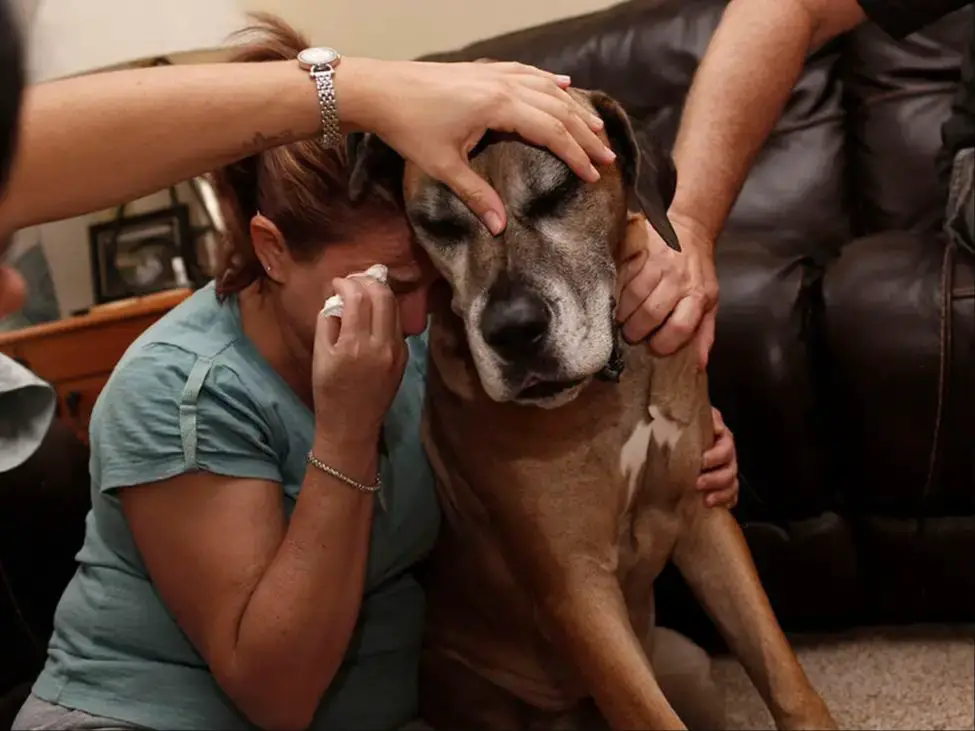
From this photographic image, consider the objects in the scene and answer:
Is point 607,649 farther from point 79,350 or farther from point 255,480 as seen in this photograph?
point 79,350

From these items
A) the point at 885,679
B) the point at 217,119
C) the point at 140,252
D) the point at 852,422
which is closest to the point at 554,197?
the point at 217,119

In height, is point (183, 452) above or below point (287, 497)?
→ above

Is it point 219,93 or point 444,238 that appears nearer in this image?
point 219,93

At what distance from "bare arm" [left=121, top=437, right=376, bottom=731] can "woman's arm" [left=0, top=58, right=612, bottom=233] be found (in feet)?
1.00

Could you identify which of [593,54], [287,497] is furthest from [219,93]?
[593,54]

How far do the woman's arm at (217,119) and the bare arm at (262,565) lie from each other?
31cm

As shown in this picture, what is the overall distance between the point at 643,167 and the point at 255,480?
0.53 m

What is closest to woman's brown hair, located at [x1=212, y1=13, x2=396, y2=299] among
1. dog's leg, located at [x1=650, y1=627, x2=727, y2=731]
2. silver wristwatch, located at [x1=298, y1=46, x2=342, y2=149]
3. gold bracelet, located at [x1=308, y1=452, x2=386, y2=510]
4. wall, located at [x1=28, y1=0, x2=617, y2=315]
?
→ silver wristwatch, located at [x1=298, y1=46, x2=342, y2=149]

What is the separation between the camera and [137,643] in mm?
1224

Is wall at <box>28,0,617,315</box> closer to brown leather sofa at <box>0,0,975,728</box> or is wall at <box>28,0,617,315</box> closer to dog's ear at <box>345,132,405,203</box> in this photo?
brown leather sofa at <box>0,0,975,728</box>

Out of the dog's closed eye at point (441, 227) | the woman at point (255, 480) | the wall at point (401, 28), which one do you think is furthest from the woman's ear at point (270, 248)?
the wall at point (401, 28)

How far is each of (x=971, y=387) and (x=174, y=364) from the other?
105 centimetres

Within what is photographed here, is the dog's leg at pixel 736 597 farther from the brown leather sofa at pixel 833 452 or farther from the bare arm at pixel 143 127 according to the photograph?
the bare arm at pixel 143 127

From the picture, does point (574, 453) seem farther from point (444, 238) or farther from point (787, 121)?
point (787, 121)
